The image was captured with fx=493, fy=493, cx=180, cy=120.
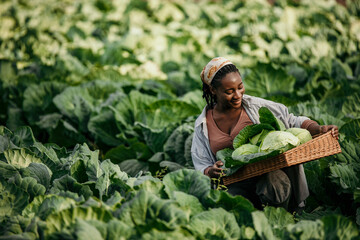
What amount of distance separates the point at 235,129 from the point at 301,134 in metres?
0.51

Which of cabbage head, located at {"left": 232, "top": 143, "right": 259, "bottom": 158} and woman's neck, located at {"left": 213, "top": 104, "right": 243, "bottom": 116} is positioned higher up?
woman's neck, located at {"left": 213, "top": 104, "right": 243, "bottom": 116}

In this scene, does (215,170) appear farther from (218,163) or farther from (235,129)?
(235,129)

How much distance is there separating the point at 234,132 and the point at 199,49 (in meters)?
5.84

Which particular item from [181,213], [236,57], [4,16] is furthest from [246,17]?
[181,213]

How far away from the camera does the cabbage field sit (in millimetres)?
2887

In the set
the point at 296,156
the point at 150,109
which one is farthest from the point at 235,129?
the point at 150,109

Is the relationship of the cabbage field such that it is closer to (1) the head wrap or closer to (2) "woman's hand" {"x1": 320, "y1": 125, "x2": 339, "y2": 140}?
(2) "woman's hand" {"x1": 320, "y1": 125, "x2": 339, "y2": 140}

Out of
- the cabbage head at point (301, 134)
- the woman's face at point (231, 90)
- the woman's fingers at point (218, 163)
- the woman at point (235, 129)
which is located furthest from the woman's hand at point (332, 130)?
the woman's fingers at point (218, 163)

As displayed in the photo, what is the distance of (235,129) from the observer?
3.78 metres

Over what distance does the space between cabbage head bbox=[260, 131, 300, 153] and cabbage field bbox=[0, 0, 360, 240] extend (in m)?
0.42

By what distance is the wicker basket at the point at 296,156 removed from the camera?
3297 mm

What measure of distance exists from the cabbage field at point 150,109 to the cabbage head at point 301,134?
0.48 m

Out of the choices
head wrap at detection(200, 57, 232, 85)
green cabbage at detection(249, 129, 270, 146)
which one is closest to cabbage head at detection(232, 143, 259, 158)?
green cabbage at detection(249, 129, 270, 146)

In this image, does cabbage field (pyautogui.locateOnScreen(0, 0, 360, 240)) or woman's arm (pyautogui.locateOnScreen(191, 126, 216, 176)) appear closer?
cabbage field (pyautogui.locateOnScreen(0, 0, 360, 240))
